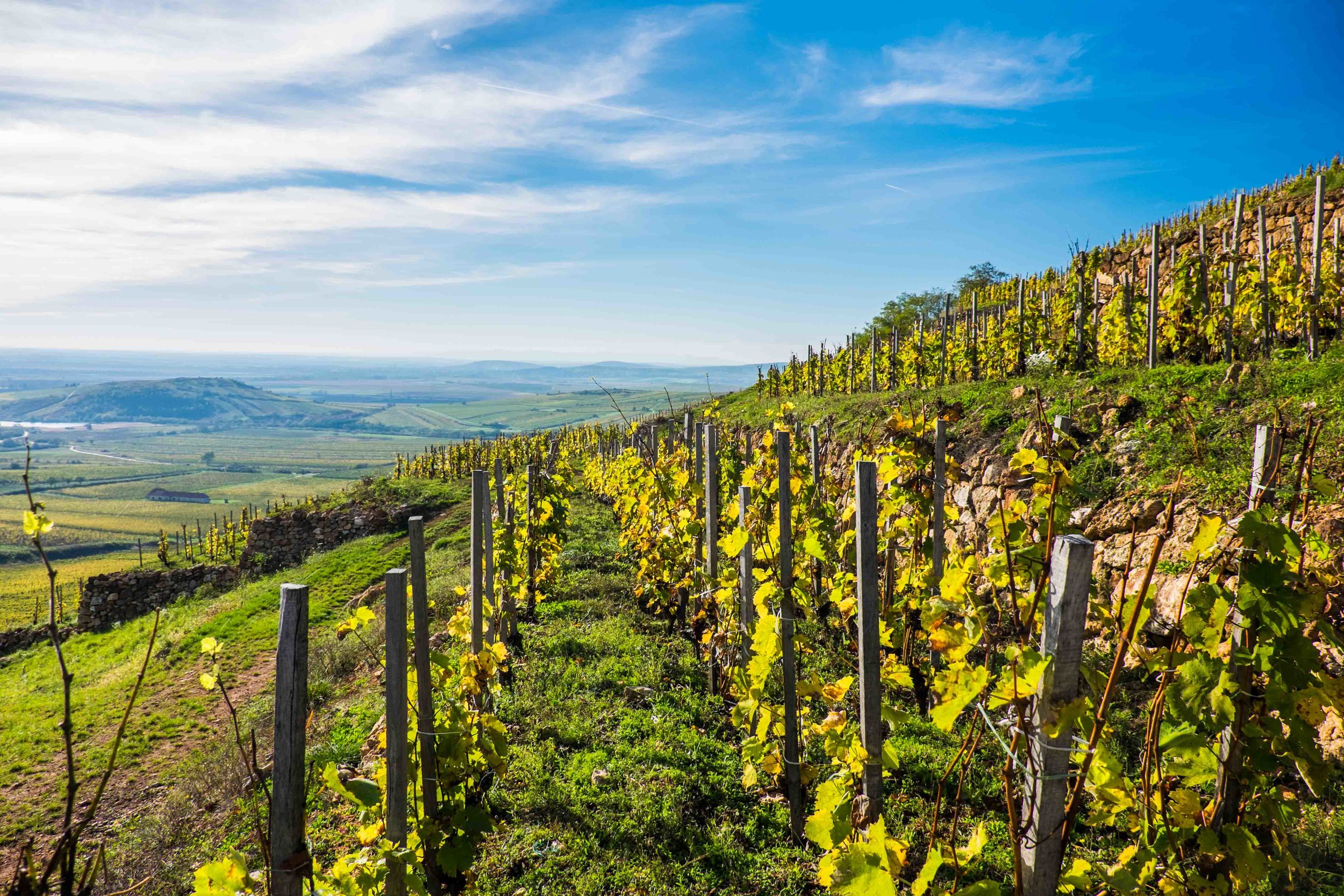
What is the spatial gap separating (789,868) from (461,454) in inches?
1238

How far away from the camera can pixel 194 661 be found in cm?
1380

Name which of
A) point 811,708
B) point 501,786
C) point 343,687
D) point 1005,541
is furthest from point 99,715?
point 1005,541

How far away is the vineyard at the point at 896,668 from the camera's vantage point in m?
2.14

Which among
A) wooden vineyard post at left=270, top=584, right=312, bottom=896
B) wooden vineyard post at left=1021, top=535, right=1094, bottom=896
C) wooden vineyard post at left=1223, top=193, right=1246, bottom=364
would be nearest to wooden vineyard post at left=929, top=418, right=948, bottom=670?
wooden vineyard post at left=1021, top=535, right=1094, bottom=896

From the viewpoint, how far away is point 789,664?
4.49 meters

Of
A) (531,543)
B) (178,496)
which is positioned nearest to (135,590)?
(531,543)

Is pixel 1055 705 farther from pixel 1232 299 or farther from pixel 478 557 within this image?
pixel 1232 299

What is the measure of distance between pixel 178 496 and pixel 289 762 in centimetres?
14952

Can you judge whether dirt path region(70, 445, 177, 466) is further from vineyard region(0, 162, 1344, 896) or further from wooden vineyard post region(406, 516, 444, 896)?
wooden vineyard post region(406, 516, 444, 896)

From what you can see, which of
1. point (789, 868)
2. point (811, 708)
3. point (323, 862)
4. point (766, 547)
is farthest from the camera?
point (811, 708)

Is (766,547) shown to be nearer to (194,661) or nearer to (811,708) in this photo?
(811,708)

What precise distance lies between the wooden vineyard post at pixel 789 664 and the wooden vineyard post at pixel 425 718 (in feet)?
7.17

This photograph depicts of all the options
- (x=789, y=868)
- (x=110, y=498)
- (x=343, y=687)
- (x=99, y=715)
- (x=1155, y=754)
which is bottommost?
(x=110, y=498)

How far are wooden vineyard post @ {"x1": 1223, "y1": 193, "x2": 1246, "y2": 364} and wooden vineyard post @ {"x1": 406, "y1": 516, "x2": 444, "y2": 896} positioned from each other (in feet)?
33.0
